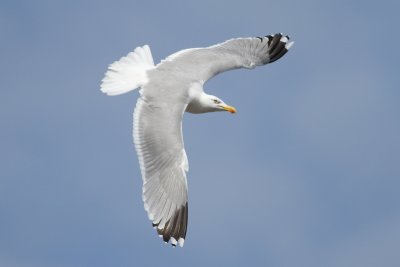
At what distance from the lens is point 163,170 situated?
30.0ft

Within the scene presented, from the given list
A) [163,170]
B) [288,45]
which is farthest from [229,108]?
[163,170]

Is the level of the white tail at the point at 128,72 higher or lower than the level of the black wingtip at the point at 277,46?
lower

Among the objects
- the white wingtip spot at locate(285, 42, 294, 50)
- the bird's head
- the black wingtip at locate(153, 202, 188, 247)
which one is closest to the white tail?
the bird's head

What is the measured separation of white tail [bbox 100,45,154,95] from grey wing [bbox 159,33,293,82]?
0.22 metres

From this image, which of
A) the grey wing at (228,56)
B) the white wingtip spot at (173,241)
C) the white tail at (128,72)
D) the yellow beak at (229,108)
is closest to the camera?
the white wingtip spot at (173,241)

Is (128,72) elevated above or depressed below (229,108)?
above

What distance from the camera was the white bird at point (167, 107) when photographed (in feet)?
29.8

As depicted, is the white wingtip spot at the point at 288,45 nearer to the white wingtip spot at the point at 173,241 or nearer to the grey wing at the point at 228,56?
the grey wing at the point at 228,56

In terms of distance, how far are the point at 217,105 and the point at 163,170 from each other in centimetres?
154

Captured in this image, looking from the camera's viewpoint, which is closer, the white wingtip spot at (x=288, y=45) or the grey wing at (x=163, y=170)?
the grey wing at (x=163, y=170)

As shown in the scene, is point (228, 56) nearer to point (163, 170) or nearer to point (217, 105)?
point (217, 105)

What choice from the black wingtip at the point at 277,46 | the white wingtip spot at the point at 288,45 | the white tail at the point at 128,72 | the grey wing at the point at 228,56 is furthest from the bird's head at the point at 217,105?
the white wingtip spot at the point at 288,45

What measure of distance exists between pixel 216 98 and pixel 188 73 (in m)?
0.51

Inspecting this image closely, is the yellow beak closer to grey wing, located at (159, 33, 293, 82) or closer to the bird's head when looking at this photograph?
the bird's head
